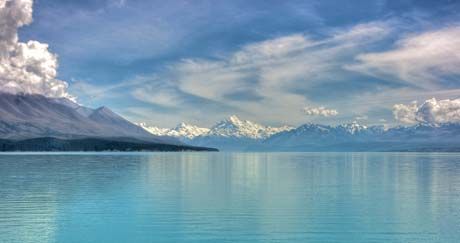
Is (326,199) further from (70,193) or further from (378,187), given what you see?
(70,193)

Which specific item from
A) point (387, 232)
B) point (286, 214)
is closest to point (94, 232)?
point (286, 214)

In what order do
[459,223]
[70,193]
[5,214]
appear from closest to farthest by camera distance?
1. [459,223]
2. [5,214]
3. [70,193]

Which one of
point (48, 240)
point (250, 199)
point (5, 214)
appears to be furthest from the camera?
point (250, 199)

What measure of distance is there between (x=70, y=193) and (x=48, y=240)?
33.4 m

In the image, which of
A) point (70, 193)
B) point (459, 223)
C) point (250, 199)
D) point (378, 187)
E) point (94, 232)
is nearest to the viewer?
point (94, 232)

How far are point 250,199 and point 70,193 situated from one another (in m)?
27.9

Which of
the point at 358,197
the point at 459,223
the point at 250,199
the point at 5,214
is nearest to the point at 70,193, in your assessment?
the point at 5,214

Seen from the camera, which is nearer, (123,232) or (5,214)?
(123,232)

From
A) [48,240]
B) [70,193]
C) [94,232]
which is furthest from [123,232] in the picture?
[70,193]

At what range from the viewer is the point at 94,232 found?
145ft

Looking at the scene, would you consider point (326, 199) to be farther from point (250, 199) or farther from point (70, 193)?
point (70, 193)

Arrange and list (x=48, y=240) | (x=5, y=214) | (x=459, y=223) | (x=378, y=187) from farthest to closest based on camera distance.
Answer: (x=378, y=187) < (x=5, y=214) < (x=459, y=223) < (x=48, y=240)

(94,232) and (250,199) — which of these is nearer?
(94,232)

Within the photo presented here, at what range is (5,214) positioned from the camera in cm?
5269
